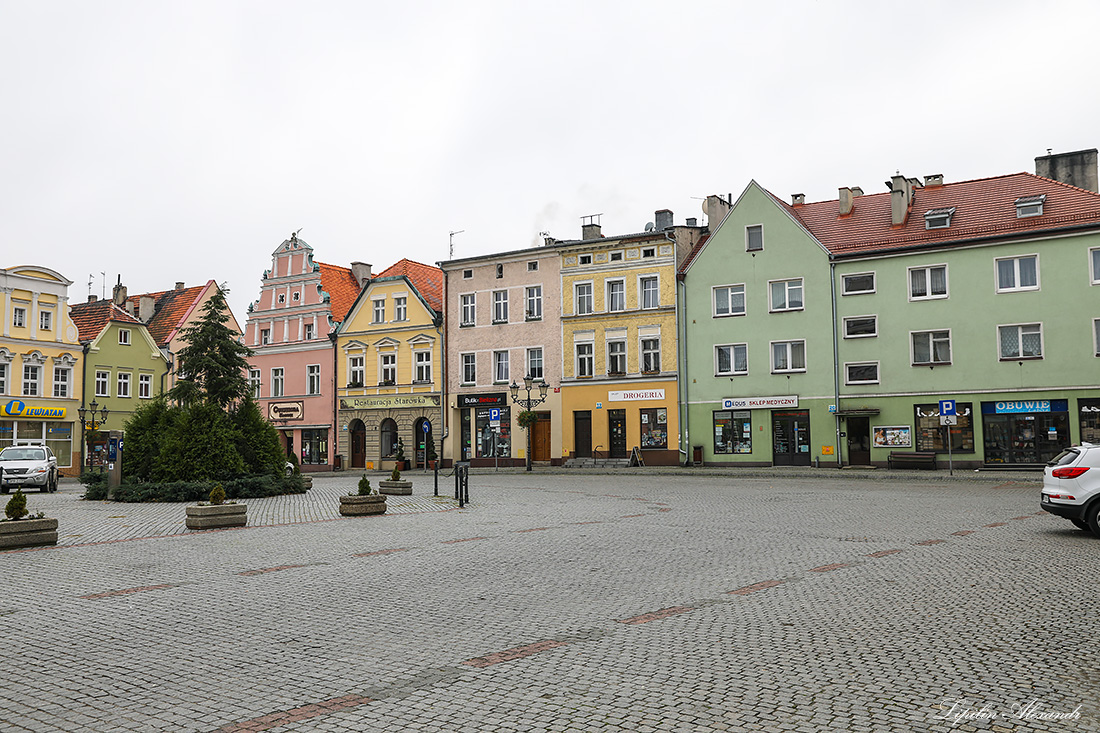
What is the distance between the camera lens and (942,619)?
328 inches

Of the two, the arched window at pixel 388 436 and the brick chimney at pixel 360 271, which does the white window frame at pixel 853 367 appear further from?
the brick chimney at pixel 360 271

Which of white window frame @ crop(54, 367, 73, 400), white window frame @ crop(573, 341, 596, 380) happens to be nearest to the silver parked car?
white window frame @ crop(54, 367, 73, 400)

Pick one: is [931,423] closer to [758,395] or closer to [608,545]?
[758,395]

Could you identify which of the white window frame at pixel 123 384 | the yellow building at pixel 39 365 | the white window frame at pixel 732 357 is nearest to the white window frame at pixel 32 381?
the yellow building at pixel 39 365

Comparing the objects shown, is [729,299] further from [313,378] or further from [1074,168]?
[313,378]

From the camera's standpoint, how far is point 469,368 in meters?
51.7

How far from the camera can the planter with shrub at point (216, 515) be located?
58.4ft

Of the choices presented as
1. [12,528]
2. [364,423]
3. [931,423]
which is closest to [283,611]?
[12,528]

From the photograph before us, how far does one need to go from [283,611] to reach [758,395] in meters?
36.2

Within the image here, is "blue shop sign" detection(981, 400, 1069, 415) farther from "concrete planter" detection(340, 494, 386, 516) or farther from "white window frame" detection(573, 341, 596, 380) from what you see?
"concrete planter" detection(340, 494, 386, 516)

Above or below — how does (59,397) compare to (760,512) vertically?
above

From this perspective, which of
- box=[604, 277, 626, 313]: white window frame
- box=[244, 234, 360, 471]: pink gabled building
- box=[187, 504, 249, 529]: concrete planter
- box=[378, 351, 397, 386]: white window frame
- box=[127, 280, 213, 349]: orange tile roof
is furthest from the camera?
box=[127, 280, 213, 349]: orange tile roof

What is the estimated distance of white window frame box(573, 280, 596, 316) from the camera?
48.4m

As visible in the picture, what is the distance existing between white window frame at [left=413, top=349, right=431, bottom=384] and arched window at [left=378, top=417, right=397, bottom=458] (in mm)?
Answer: 3146
